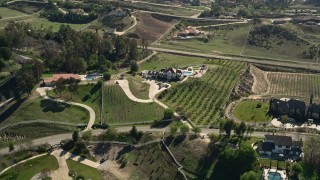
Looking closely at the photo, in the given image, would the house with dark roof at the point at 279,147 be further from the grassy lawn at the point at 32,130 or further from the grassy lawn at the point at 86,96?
the grassy lawn at the point at 32,130

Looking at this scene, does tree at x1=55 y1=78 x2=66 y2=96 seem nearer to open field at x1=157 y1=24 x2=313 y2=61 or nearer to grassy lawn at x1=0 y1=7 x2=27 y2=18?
open field at x1=157 y1=24 x2=313 y2=61

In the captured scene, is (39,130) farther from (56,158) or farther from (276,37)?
(276,37)

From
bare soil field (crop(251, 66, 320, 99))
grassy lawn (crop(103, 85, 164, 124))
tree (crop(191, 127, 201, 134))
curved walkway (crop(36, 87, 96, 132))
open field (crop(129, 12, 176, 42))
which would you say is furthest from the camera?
open field (crop(129, 12, 176, 42))

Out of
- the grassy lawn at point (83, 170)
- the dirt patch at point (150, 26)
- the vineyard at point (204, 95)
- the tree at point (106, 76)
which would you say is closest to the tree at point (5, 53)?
the tree at point (106, 76)

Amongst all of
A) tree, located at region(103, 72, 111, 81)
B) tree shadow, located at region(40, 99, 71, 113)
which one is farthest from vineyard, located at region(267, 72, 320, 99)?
tree shadow, located at region(40, 99, 71, 113)

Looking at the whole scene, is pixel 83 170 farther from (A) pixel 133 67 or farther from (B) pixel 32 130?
(A) pixel 133 67

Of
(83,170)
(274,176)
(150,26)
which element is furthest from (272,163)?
(150,26)
